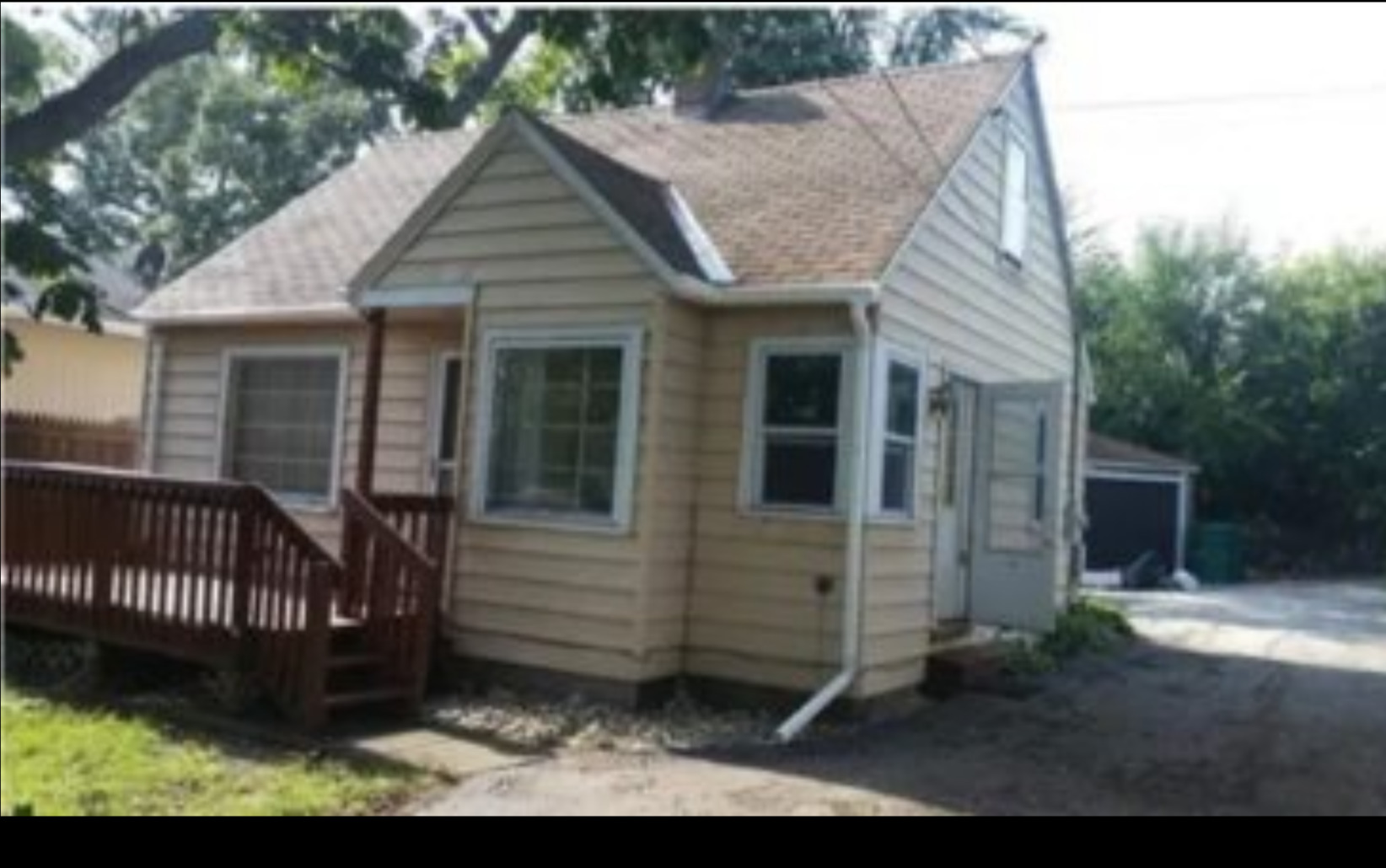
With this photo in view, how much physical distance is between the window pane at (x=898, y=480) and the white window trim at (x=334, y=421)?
4.02 m

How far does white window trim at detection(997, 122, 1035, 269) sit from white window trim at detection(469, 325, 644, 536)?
9.01 feet

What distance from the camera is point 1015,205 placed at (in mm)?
9680

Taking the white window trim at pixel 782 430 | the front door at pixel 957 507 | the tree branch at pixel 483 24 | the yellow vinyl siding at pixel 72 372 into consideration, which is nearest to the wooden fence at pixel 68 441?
the yellow vinyl siding at pixel 72 372

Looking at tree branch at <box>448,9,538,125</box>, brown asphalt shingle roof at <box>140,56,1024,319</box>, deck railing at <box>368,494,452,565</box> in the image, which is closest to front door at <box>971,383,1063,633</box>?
brown asphalt shingle roof at <box>140,56,1024,319</box>

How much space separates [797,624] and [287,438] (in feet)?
15.3

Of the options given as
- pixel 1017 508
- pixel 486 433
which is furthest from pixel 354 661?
pixel 1017 508

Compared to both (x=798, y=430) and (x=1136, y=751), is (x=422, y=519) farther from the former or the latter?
(x=1136, y=751)

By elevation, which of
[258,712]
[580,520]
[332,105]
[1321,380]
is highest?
[332,105]

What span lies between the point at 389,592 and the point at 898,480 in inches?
119

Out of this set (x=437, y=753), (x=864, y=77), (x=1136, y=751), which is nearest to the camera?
(x=864, y=77)

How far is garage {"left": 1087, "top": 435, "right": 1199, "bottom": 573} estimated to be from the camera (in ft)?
15.1

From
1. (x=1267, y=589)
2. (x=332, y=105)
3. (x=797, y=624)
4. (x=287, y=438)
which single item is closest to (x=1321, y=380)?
(x=1267, y=589)
